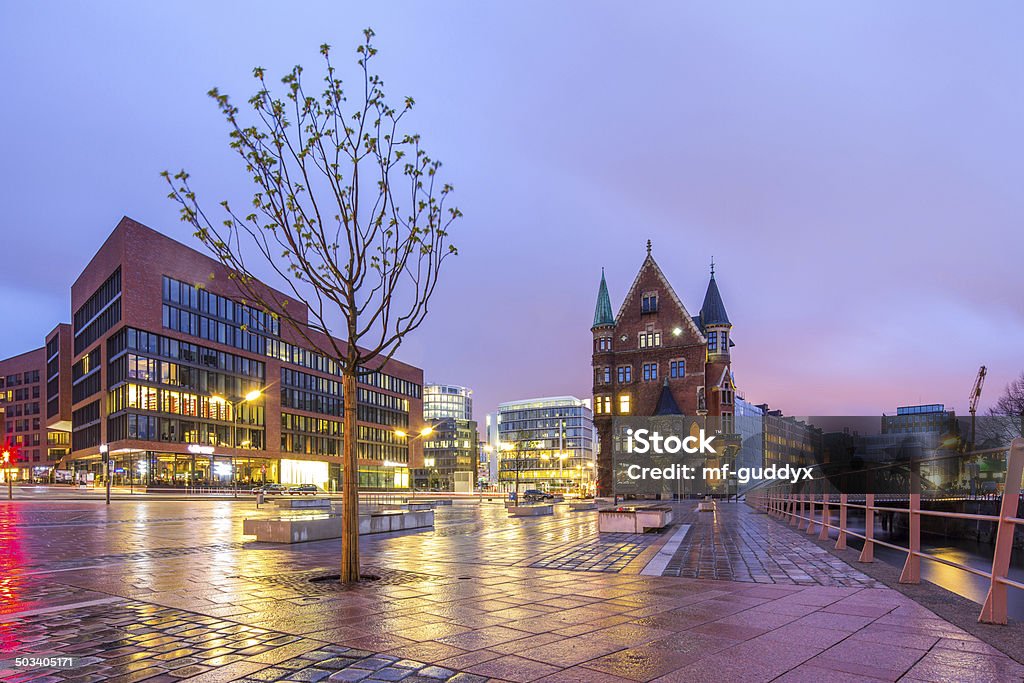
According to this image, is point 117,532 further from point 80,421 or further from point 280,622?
point 80,421

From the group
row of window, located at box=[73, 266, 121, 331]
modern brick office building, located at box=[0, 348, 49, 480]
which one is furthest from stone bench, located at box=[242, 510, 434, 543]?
modern brick office building, located at box=[0, 348, 49, 480]

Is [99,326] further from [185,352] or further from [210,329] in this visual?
[210,329]

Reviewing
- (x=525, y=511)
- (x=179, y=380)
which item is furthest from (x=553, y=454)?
(x=525, y=511)

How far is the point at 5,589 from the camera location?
867 cm

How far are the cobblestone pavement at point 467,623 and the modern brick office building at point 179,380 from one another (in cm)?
4606

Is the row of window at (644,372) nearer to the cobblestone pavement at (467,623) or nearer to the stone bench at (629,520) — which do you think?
the stone bench at (629,520)

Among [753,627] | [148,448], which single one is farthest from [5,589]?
[148,448]

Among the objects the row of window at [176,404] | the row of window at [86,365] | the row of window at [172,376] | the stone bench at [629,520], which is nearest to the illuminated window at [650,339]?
the row of window at [176,404]

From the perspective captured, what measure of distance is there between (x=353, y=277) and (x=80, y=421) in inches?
3139

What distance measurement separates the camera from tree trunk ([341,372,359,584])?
9203 millimetres

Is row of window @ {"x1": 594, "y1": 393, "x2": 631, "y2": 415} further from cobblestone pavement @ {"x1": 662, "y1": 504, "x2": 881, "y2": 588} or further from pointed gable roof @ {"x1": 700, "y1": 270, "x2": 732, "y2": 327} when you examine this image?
cobblestone pavement @ {"x1": 662, "y1": 504, "x2": 881, "y2": 588}

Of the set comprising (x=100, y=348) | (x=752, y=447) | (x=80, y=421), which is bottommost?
(x=752, y=447)

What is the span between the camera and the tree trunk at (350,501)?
9.20 m

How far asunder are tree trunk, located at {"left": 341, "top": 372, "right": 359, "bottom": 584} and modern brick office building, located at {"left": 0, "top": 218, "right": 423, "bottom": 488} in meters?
45.8
